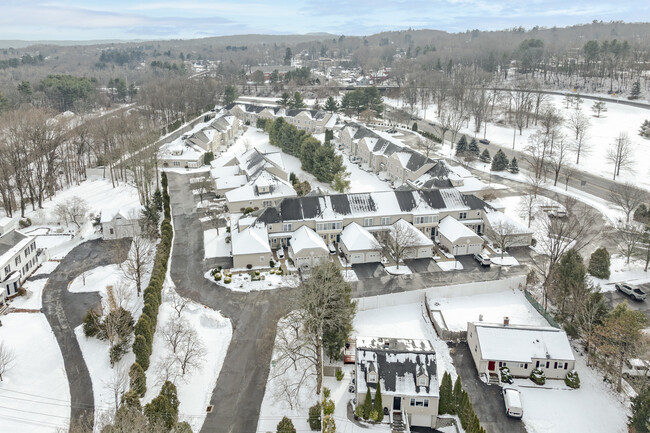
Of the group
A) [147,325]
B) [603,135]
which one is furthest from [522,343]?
[603,135]

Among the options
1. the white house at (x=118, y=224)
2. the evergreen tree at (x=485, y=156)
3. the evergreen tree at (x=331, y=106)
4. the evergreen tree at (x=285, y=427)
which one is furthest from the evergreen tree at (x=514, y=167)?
the evergreen tree at (x=285, y=427)

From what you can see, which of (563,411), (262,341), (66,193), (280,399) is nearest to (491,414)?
(563,411)

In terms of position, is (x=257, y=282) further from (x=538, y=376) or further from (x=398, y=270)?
(x=538, y=376)

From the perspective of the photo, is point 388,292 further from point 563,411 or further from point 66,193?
point 66,193

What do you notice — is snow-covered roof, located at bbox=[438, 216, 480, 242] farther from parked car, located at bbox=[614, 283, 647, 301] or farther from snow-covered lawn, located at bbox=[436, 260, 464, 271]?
parked car, located at bbox=[614, 283, 647, 301]

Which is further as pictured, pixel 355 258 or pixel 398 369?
pixel 355 258

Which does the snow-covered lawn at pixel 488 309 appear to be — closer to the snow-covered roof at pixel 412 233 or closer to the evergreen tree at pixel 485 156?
the snow-covered roof at pixel 412 233
